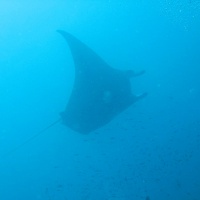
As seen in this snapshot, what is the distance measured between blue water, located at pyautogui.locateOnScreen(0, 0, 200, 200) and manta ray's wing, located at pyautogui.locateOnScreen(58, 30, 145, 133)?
35.2 feet

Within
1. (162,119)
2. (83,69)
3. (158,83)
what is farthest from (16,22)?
(83,69)

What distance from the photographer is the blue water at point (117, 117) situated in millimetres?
21953

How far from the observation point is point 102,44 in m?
30.4

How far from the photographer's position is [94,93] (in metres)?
5.64

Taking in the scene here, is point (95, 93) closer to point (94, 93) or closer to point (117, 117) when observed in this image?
point (94, 93)

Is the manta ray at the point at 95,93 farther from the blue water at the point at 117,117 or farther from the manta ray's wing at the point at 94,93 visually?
the blue water at the point at 117,117

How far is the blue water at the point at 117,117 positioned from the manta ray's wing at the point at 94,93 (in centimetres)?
1072

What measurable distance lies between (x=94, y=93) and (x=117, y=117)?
13370mm

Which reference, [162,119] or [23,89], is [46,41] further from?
[162,119]

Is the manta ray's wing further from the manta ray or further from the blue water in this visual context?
the blue water

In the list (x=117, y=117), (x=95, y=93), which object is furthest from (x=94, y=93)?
(x=117, y=117)

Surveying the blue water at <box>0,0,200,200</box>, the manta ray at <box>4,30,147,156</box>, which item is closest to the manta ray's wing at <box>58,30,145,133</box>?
the manta ray at <box>4,30,147,156</box>

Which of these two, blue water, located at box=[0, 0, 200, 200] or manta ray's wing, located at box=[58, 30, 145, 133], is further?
blue water, located at box=[0, 0, 200, 200]

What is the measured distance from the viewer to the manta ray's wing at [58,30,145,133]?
5.44 metres
